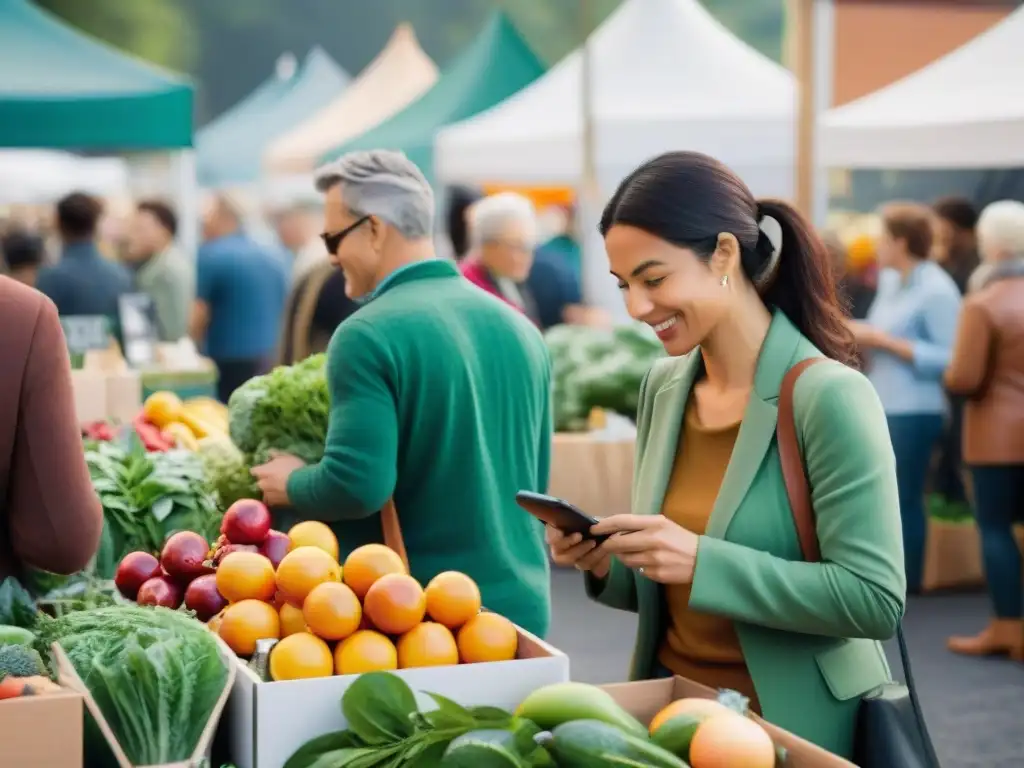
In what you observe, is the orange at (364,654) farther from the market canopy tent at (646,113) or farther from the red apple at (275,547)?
the market canopy tent at (646,113)

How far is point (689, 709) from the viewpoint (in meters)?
2.06

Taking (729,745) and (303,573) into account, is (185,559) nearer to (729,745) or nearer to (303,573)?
(303,573)

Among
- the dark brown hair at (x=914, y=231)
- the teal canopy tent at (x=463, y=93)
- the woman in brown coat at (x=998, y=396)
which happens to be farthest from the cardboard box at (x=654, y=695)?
the teal canopy tent at (x=463, y=93)

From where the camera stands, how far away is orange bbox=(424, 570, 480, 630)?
7.72 ft

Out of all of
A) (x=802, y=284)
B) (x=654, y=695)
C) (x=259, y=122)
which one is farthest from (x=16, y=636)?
(x=259, y=122)

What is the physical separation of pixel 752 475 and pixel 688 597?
0.25 meters

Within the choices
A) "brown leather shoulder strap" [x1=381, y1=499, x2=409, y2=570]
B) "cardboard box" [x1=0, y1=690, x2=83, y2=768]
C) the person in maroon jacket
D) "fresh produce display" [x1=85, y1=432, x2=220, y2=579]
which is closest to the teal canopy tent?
"fresh produce display" [x1=85, y1=432, x2=220, y2=579]

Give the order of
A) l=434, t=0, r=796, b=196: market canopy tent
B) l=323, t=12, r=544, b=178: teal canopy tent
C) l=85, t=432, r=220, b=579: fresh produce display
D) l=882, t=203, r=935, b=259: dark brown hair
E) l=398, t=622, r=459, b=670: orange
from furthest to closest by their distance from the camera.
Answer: l=323, t=12, r=544, b=178: teal canopy tent
l=434, t=0, r=796, b=196: market canopy tent
l=882, t=203, r=935, b=259: dark brown hair
l=85, t=432, r=220, b=579: fresh produce display
l=398, t=622, r=459, b=670: orange

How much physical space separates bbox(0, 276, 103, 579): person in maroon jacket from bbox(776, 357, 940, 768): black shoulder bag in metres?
1.19

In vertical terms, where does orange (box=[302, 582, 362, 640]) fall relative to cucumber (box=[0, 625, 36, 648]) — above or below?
above

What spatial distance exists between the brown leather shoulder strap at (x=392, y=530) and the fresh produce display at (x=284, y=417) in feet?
1.30

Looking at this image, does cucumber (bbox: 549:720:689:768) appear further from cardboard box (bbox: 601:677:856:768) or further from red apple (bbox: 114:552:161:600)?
red apple (bbox: 114:552:161:600)

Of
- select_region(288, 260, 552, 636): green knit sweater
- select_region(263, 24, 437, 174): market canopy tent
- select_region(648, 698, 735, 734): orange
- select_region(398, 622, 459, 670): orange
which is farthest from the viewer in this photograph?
select_region(263, 24, 437, 174): market canopy tent

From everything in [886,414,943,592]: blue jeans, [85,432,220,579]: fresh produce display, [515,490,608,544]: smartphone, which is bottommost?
[886,414,943,592]: blue jeans
